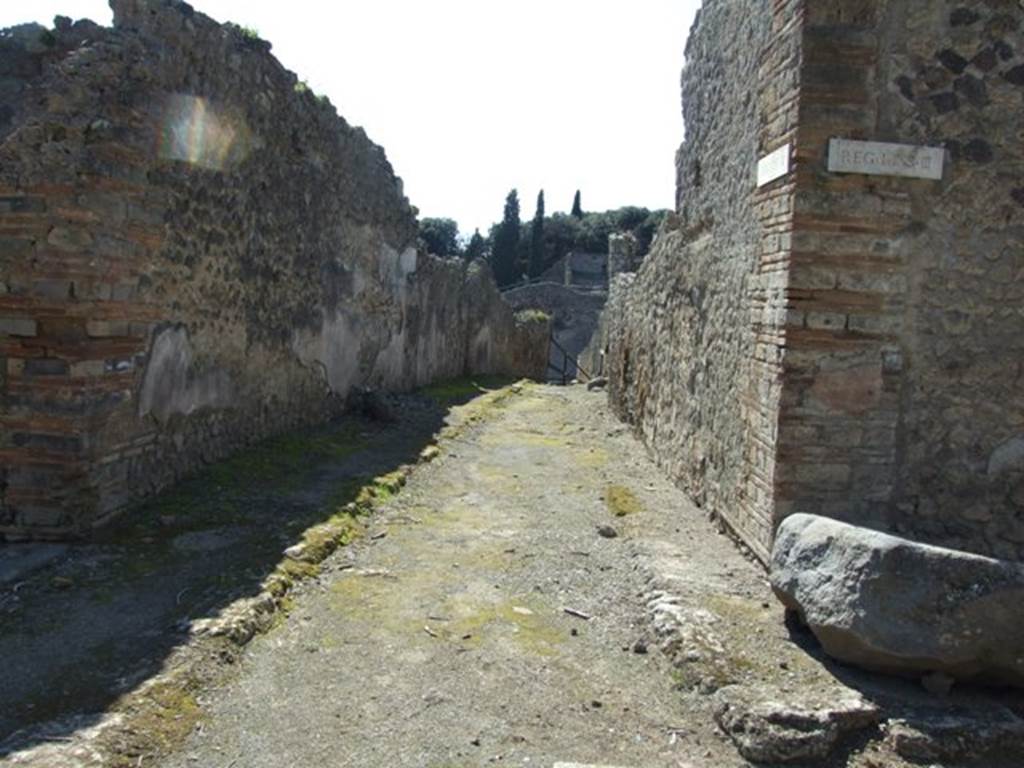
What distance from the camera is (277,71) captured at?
7164 mm

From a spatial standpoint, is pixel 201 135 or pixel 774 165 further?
pixel 201 135

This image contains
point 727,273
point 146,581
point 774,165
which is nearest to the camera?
point 146,581

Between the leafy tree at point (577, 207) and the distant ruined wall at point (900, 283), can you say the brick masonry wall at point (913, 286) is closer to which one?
the distant ruined wall at point (900, 283)

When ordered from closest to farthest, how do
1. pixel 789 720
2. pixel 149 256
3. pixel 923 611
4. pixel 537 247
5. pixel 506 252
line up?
pixel 789 720, pixel 923 611, pixel 149 256, pixel 537 247, pixel 506 252

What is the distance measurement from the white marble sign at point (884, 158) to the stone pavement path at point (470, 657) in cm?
216

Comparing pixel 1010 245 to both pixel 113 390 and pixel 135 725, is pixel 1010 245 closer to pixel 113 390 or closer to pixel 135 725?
pixel 135 725

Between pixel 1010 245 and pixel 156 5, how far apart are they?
505 centimetres

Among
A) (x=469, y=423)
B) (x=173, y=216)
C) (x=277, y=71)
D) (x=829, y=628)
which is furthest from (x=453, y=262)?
(x=829, y=628)

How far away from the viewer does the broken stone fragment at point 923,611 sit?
10.4ft

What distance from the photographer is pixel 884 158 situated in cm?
421

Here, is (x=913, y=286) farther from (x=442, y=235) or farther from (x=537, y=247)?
(x=442, y=235)

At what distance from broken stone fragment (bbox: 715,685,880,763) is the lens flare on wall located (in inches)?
173

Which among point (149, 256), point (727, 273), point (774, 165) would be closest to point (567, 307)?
point (727, 273)

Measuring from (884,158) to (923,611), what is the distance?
2.21 m
